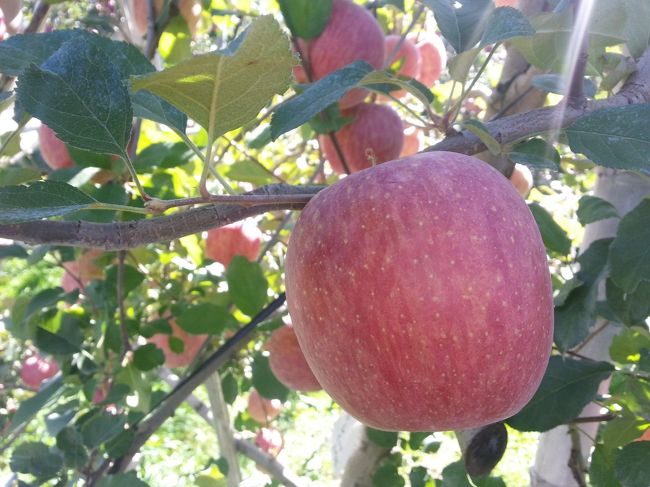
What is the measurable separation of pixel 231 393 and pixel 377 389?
835mm

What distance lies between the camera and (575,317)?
735mm

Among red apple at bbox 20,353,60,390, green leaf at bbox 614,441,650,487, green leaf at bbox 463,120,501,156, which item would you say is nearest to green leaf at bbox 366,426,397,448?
green leaf at bbox 614,441,650,487

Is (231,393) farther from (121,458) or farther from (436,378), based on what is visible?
(436,378)

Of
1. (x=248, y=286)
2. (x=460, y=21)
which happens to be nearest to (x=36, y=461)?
(x=248, y=286)

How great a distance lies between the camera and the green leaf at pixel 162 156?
34.9 inches

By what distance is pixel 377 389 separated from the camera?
48cm

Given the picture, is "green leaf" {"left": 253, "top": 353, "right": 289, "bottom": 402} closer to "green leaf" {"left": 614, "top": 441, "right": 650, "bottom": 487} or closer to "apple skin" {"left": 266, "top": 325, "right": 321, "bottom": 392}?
"apple skin" {"left": 266, "top": 325, "right": 321, "bottom": 392}

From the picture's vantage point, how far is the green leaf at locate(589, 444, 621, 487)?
0.75 metres

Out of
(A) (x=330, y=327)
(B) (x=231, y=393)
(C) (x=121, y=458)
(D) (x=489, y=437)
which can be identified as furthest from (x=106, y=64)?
(B) (x=231, y=393)

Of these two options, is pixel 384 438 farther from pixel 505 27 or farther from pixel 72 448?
pixel 505 27

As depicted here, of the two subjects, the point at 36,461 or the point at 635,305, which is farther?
the point at 36,461

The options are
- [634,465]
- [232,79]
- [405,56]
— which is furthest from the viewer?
[405,56]

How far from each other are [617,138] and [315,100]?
254 mm

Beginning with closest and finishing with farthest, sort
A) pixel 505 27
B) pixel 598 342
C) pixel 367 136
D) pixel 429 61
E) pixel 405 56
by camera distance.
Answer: pixel 505 27
pixel 598 342
pixel 367 136
pixel 405 56
pixel 429 61
